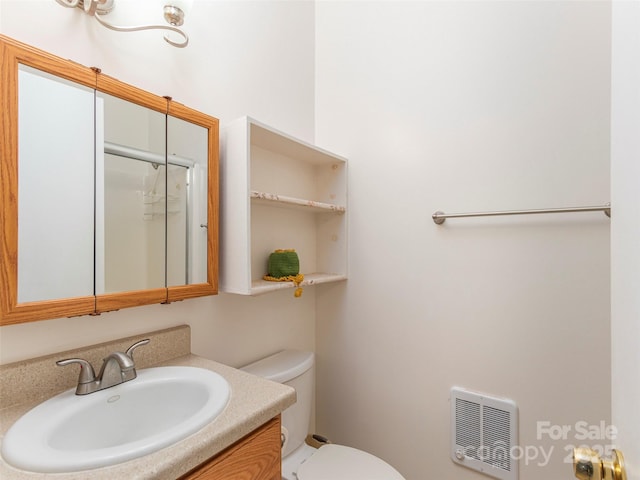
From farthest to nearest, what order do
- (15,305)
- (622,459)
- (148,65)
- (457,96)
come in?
(457,96), (148,65), (15,305), (622,459)

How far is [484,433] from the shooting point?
1.26 m

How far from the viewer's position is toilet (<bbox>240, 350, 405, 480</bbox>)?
3.84ft

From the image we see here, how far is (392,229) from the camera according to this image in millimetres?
1485

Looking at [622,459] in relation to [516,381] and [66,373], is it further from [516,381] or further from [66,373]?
[66,373]

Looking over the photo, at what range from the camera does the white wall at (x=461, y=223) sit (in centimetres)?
109

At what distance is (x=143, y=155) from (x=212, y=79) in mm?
453

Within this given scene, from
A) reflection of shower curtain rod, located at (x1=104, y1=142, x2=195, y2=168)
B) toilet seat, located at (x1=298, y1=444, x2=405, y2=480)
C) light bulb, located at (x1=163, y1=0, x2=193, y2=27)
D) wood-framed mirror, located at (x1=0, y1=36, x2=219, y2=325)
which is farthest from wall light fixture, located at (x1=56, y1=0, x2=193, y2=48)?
toilet seat, located at (x1=298, y1=444, x2=405, y2=480)

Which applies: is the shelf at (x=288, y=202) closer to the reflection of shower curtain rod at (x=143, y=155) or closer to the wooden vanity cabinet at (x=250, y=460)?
the reflection of shower curtain rod at (x=143, y=155)

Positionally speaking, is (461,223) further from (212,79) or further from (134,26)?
(134,26)

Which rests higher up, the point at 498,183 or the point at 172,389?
the point at 498,183

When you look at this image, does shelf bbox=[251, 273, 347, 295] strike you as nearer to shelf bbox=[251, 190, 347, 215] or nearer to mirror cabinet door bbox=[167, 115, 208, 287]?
mirror cabinet door bbox=[167, 115, 208, 287]

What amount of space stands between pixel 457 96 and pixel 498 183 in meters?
0.41

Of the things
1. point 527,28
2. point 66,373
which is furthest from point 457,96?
point 66,373

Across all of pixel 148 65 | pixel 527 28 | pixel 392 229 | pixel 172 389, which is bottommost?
pixel 172 389
